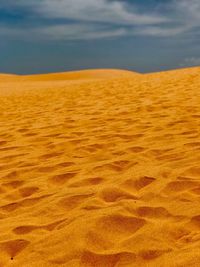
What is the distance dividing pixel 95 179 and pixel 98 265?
4.32 feet

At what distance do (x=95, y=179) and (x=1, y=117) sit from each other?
16.9 ft

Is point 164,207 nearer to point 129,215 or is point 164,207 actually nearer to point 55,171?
point 129,215

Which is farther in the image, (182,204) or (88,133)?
(88,133)

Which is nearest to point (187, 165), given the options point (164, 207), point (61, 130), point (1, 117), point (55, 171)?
point (164, 207)

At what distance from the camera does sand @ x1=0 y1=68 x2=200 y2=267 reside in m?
2.37

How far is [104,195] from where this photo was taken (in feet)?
10.3

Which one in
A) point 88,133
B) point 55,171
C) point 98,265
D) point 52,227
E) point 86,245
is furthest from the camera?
point 88,133

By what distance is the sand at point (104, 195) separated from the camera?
237 centimetres

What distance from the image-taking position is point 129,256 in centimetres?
229

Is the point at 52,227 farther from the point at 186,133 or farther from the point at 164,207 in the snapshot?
the point at 186,133

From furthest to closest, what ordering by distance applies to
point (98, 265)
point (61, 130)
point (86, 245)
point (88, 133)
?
point (61, 130) < point (88, 133) < point (86, 245) < point (98, 265)

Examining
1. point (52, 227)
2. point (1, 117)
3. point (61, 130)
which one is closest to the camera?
point (52, 227)

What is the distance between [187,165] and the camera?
11.8 feet

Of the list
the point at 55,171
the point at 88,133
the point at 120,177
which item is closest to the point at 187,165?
the point at 120,177
